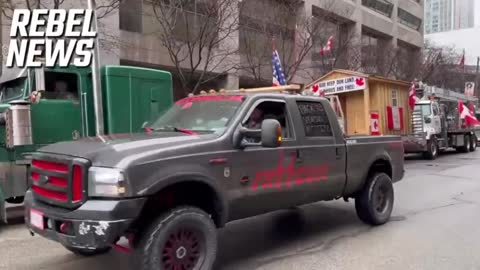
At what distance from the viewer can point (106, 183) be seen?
13.7ft

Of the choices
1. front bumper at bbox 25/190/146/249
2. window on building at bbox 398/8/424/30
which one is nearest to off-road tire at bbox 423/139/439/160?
front bumper at bbox 25/190/146/249

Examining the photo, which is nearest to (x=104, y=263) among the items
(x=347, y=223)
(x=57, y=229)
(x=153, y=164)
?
(x=57, y=229)

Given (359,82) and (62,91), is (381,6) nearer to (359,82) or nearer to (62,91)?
(359,82)

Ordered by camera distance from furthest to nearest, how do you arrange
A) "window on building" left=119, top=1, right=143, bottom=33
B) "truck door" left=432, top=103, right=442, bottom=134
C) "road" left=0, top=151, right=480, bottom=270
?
1. "window on building" left=119, top=1, right=143, bottom=33
2. "truck door" left=432, top=103, right=442, bottom=134
3. "road" left=0, top=151, right=480, bottom=270

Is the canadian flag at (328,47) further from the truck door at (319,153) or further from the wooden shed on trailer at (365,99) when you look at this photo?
the truck door at (319,153)

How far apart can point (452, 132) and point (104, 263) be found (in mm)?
21742

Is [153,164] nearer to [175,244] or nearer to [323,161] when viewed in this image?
[175,244]

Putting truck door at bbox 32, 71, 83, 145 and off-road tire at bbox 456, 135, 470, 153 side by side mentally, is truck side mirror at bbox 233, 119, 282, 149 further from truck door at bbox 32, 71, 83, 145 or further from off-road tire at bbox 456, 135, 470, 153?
off-road tire at bbox 456, 135, 470, 153

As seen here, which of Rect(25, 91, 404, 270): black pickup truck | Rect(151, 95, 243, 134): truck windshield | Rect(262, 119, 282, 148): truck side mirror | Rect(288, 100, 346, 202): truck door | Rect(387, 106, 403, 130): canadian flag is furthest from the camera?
Rect(387, 106, 403, 130): canadian flag

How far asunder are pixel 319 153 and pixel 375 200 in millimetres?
1701

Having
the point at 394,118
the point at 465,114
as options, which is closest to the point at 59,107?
the point at 394,118

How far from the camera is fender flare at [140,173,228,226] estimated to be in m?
4.35

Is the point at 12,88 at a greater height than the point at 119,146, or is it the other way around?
the point at 12,88

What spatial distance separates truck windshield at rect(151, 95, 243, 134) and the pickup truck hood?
0.31 metres
